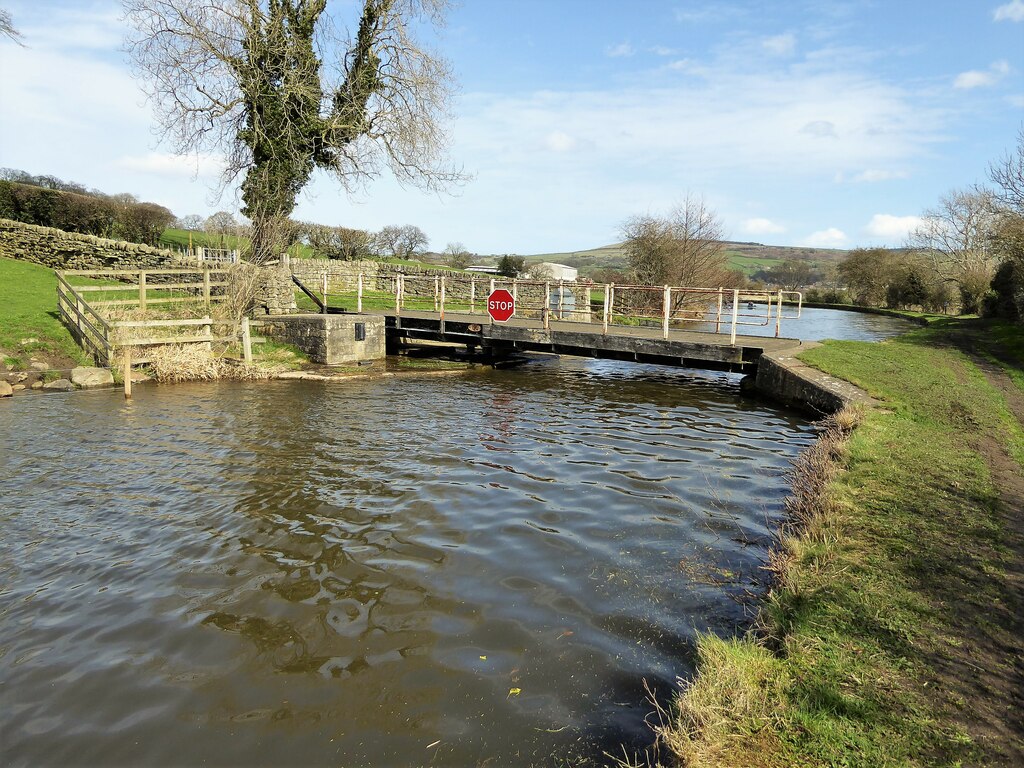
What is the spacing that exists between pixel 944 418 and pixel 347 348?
14.0 m

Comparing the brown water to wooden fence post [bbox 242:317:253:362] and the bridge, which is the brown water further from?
wooden fence post [bbox 242:317:253:362]

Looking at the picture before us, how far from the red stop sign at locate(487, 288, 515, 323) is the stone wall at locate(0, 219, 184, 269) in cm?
1472

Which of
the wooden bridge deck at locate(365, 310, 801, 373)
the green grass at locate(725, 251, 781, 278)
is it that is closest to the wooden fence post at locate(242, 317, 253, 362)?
the wooden bridge deck at locate(365, 310, 801, 373)

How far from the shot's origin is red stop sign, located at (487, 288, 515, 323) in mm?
18203

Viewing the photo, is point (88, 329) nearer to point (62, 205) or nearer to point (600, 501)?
point (600, 501)

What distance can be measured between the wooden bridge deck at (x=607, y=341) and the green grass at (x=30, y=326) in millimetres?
8455

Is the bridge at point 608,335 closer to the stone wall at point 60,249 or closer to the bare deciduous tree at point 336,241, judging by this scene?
the stone wall at point 60,249

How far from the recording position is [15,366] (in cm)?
1353

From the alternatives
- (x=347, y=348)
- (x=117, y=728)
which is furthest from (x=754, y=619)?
(x=347, y=348)

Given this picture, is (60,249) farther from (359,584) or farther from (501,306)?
(359,584)

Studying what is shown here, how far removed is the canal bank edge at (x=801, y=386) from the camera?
34.1ft

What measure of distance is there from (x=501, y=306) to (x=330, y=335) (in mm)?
4986

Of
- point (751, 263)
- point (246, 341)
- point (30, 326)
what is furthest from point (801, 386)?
point (751, 263)

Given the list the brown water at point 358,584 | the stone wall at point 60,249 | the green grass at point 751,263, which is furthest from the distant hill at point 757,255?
the brown water at point 358,584
